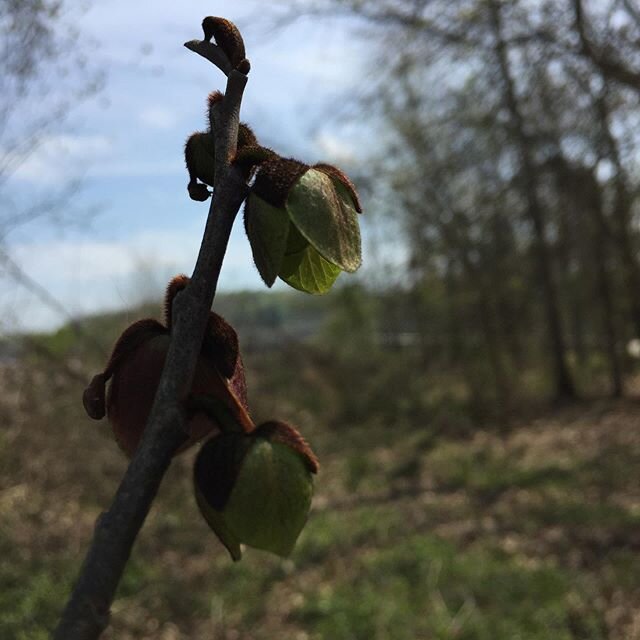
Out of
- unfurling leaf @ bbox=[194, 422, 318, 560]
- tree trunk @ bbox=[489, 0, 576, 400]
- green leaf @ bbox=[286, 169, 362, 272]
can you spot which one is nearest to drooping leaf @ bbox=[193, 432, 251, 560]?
unfurling leaf @ bbox=[194, 422, 318, 560]

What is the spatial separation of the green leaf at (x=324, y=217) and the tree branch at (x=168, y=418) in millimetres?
29

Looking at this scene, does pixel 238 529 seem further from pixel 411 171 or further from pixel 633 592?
pixel 411 171

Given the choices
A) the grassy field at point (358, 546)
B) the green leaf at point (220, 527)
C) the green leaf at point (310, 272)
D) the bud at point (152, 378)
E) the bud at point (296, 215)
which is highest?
the bud at point (296, 215)

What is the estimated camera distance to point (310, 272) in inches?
19.5

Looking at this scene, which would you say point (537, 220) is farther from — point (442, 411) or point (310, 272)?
point (310, 272)

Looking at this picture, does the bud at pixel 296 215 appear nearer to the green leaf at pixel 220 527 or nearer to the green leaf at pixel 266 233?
the green leaf at pixel 266 233

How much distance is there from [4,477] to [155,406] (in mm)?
5148

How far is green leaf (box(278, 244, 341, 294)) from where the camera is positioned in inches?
19.3

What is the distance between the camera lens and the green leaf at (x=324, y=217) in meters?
0.40

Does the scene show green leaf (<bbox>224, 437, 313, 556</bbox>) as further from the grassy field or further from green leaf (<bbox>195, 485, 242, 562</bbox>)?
the grassy field

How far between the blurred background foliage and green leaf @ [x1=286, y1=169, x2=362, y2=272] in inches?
123

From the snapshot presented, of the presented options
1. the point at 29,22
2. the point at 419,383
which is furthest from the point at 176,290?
the point at 419,383

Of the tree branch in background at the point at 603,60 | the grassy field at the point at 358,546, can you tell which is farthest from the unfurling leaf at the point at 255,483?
the tree branch in background at the point at 603,60

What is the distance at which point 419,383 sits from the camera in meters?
9.60
